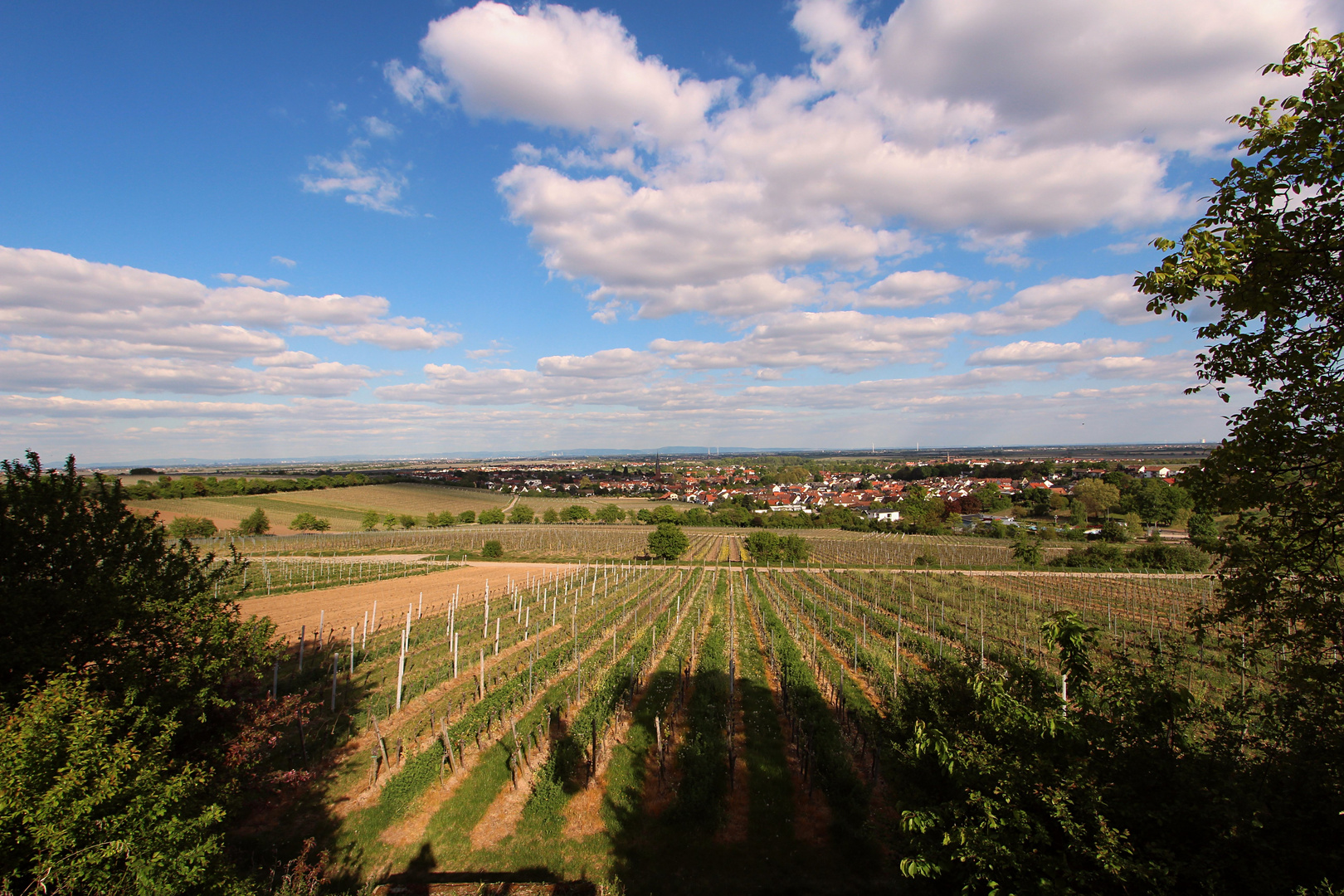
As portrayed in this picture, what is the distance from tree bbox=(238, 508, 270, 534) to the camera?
71.6 meters

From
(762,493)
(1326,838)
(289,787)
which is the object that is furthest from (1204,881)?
(762,493)

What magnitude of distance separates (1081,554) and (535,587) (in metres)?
52.4

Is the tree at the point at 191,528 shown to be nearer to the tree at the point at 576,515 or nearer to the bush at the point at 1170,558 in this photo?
the tree at the point at 576,515

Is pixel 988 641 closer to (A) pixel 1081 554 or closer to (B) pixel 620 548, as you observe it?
(A) pixel 1081 554

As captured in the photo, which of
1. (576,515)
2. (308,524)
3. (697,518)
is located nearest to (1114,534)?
(697,518)

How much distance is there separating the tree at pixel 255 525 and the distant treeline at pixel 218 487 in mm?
16337

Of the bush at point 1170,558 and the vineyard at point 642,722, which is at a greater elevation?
the vineyard at point 642,722

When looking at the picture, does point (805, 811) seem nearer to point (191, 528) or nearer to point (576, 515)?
point (191, 528)

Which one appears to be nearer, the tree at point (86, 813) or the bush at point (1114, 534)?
the tree at point (86, 813)

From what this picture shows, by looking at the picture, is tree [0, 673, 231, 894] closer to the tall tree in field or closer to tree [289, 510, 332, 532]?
the tall tree in field

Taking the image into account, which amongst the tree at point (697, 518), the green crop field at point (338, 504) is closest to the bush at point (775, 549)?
the tree at point (697, 518)

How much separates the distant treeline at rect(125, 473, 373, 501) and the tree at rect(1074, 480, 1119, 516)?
148 m

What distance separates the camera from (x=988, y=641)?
25.6 meters

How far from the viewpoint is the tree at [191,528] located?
62.2 m
